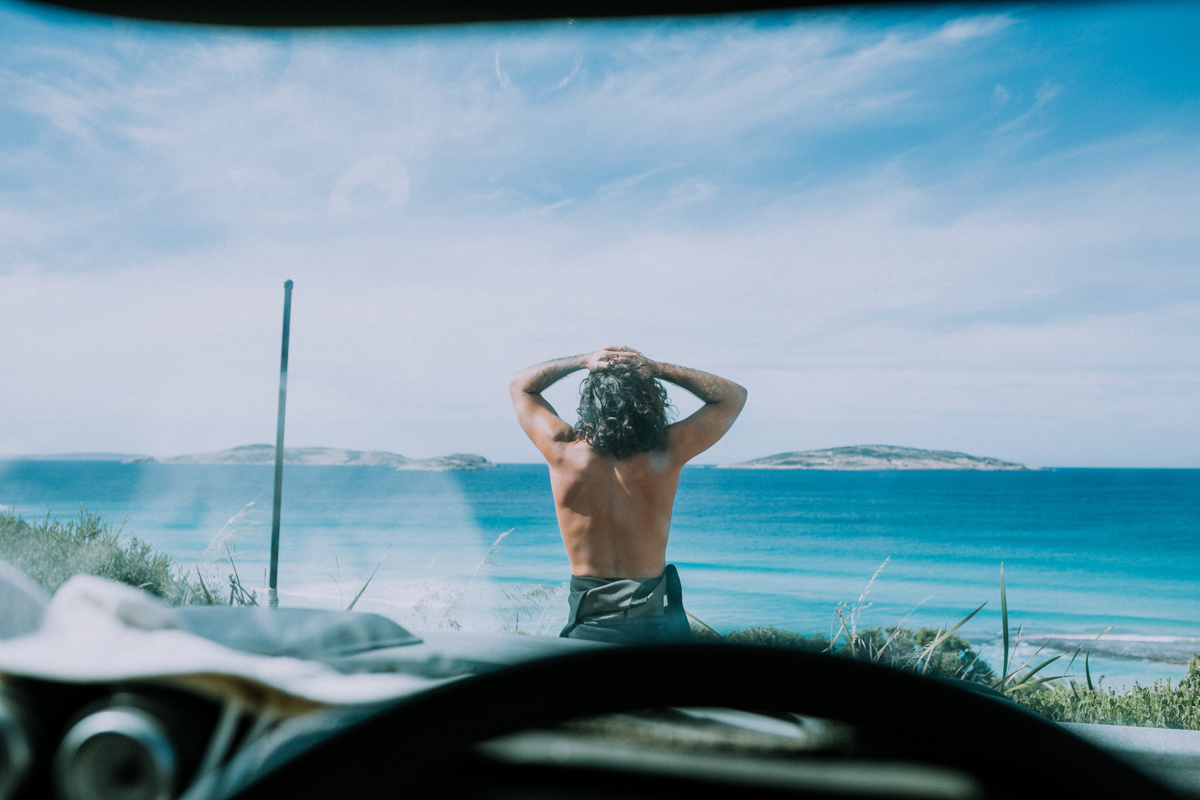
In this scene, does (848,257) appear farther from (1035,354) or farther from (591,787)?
(1035,354)

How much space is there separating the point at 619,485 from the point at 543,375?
0.52 meters

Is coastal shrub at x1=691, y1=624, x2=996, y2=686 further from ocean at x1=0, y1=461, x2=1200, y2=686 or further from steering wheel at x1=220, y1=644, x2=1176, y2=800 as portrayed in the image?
steering wheel at x1=220, y1=644, x2=1176, y2=800

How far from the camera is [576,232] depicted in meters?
4.49

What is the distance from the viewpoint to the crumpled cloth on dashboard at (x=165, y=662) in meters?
0.75

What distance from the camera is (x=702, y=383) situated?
2.86 m

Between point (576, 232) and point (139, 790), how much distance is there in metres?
4.04

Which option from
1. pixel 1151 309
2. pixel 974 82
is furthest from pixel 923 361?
pixel 974 82

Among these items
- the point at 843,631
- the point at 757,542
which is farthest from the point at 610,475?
the point at 757,542

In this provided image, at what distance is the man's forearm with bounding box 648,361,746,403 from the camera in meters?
2.85

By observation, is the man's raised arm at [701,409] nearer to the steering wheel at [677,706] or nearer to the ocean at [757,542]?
the ocean at [757,542]

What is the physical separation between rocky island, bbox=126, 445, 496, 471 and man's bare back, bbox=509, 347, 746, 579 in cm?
31

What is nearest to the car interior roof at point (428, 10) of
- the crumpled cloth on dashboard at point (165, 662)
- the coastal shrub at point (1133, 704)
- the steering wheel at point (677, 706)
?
the crumpled cloth on dashboard at point (165, 662)

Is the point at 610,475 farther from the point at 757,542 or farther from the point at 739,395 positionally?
the point at 757,542

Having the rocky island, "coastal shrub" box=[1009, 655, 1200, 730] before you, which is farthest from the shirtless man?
"coastal shrub" box=[1009, 655, 1200, 730]
